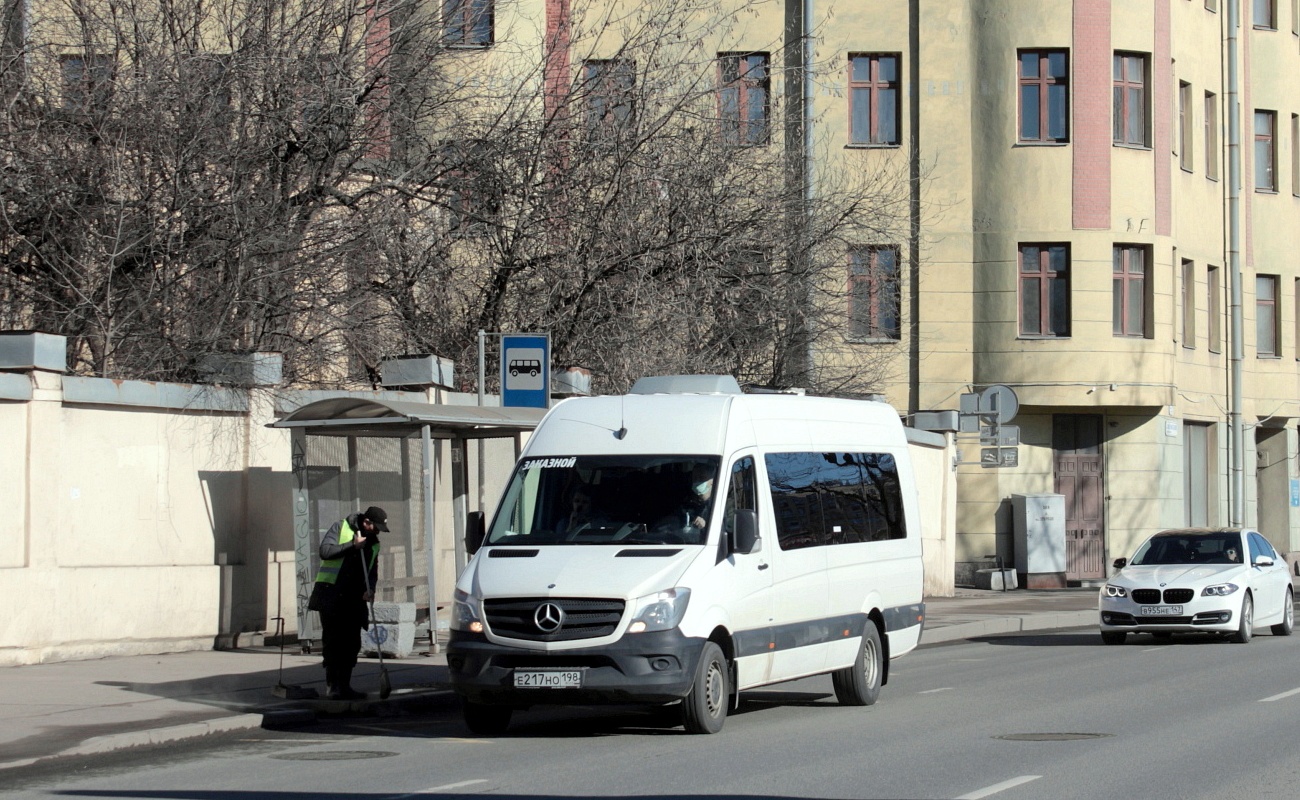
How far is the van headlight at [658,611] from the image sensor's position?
458 inches

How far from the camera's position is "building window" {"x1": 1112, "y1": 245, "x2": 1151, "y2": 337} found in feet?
115

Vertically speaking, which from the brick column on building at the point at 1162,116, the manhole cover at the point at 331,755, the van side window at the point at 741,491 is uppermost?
the brick column on building at the point at 1162,116

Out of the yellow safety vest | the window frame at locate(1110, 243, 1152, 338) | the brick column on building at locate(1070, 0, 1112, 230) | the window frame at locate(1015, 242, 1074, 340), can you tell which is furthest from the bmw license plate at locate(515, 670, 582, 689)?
the window frame at locate(1110, 243, 1152, 338)

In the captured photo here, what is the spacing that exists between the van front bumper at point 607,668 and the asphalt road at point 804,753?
350 millimetres

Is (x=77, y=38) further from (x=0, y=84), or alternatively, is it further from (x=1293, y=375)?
(x=1293, y=375)

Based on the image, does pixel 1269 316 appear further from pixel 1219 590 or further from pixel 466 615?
pixel 466 615

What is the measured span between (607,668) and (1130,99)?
26.9 meters

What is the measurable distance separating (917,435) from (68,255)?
15620 millimetres

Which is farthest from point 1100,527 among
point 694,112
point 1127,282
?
point 694,112

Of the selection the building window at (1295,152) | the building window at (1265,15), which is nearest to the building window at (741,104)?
the building window at (1265,15)

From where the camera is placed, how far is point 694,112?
2328 centimetres

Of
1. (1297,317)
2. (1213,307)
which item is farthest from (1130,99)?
(1297,317)

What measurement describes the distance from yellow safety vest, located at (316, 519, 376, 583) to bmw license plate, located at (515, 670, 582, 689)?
3156mm

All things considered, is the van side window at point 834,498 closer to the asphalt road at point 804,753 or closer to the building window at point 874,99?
the asphalt road at point 804,753
